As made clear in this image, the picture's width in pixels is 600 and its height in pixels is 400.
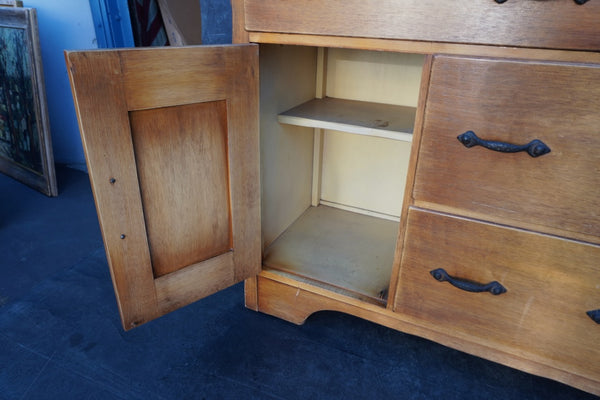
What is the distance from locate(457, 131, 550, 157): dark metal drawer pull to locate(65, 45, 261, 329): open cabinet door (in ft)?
1.35

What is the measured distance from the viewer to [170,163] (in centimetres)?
77

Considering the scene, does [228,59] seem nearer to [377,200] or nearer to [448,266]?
[448,266]

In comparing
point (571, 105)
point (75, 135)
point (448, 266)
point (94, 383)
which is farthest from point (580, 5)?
point (75, 135)

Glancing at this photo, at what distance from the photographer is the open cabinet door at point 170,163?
67 cm

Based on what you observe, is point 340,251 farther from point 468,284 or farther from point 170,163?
point 170,163

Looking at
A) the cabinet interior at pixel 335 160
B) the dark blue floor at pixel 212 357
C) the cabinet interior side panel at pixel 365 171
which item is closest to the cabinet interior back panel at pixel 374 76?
the cabinet interior at pixel 335 160

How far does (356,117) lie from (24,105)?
1.49 metres

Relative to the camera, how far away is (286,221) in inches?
49.3

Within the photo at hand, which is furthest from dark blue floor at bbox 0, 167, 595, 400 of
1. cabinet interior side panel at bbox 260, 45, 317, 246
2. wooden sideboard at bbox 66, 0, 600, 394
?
cabinet interior side panel at bbox 260, 45, 317, 246

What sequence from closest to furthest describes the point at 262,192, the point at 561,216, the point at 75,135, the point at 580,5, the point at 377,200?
the point at 580,5, the point at 561,216, the point at 262,192, the point at 377,200, the point at 75,135

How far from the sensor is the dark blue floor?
3.04ft

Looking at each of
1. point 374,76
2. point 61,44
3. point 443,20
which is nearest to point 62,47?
point 61,44

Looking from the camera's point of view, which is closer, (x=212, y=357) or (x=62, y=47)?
(x=212, y=357)

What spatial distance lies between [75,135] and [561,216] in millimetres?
2060
